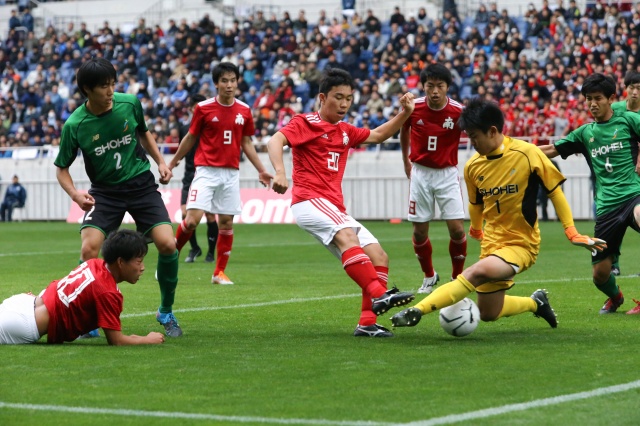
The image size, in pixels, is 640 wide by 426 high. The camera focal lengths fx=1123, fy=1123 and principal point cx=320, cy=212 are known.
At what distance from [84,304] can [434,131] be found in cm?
547

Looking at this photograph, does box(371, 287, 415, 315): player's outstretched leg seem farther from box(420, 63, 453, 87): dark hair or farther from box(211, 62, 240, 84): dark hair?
box(211, 62, 240, 84): dark hair

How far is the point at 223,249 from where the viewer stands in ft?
43.8

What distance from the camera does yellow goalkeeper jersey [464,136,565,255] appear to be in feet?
26.4

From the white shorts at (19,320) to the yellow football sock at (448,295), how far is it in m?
2.63

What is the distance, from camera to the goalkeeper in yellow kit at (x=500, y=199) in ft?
25.8

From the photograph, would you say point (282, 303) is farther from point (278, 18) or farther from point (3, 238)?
point (278, 18)

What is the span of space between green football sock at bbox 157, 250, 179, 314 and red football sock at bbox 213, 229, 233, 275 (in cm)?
459

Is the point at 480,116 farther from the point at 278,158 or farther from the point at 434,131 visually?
the point at 434,131

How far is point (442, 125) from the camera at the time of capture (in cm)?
1194

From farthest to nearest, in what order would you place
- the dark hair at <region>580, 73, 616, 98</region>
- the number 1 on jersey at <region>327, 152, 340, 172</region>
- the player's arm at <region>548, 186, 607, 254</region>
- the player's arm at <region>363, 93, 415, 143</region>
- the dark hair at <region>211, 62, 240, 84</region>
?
the dark hair at <region>211, 62, 240, 84</region>, the dark hair at <region>580, 73, 616, 98</region>, the player's arm at <region>363, 93, 415, 143</region>, the number 1 on jersey at <region>327, 152, 340, 172</region>, the player's arm at <region>548, 186, 607, 254</region>

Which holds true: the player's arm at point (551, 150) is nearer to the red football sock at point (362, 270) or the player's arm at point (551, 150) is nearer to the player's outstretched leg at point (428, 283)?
the red football sock at point (362, 270)

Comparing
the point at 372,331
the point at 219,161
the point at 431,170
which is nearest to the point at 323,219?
the point at 372,331

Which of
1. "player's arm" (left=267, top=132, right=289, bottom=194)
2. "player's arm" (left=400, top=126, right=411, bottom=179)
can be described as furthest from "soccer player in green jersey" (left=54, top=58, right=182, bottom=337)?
"player's arm" (left=400, top=126, right=411, bottom=179)

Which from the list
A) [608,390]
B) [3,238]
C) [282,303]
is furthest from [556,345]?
[3,238]
